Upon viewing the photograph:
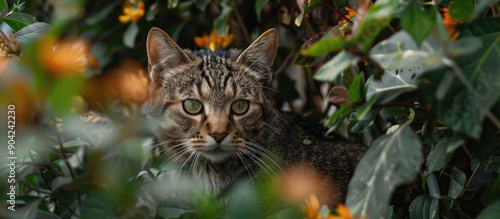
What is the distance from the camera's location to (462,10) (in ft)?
4.63

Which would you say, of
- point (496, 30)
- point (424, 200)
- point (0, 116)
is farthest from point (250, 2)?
point (0, 116)

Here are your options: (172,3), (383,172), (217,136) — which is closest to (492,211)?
(383,172)

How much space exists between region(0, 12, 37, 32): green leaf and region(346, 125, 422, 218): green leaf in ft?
3.54

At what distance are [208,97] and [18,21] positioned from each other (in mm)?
754

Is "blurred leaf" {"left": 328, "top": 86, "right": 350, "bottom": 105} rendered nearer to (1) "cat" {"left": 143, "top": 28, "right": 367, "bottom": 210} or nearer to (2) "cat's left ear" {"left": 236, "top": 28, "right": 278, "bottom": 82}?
(1) "cat" {"left": 143, "top": 28, "right": 367, "bottom": 210}

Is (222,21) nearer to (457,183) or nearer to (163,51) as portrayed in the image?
(163,51)

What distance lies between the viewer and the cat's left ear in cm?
238

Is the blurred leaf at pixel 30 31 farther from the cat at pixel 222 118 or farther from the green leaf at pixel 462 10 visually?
the green leaf at pixel 462 10

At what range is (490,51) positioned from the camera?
4.19 feet

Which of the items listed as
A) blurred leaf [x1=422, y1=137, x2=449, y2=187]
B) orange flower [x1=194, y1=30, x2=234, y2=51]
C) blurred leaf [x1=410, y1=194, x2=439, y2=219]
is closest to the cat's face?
orange flower [x1=194, y1=30, x2=234, y2=51]

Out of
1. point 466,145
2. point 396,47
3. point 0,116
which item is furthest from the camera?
point 466,145

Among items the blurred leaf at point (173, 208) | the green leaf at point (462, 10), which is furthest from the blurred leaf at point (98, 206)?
the green leaf at point (462, 10)

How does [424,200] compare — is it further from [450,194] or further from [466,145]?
[466,145]

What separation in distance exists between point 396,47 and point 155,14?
1956mm
